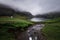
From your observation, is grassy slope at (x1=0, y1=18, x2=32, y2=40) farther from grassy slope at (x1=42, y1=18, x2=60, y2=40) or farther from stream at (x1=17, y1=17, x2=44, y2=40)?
grassy slope at (x1=42, y1=18, x2=60, y2=40)

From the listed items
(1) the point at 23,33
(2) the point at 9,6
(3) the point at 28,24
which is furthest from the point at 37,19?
(2) the point at 9,6

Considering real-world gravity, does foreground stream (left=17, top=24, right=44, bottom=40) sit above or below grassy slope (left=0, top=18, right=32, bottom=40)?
below

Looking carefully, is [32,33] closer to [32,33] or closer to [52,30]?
[32,33]

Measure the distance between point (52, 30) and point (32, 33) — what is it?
32cm

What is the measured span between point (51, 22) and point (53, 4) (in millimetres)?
298

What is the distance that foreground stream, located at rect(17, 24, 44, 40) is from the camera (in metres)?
2.38

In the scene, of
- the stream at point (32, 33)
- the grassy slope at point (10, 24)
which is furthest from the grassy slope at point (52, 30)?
the grassy slope at point (10, 24)

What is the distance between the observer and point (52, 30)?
2.39 metres

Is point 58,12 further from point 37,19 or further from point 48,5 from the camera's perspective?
point 37,19

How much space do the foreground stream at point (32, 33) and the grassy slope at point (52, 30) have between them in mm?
88

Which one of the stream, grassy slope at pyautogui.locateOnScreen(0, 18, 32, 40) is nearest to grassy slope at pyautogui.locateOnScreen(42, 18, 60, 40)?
the stream

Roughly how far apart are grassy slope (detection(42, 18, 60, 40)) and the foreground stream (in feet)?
0.29

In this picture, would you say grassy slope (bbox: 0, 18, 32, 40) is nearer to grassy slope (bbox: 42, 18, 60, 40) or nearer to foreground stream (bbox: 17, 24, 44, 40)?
foreground stream (bbox: 17, 24, 44, 40)

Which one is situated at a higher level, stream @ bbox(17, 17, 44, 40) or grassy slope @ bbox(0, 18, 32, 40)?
grassy slope @ bbox(0, 18, 32, 40)
